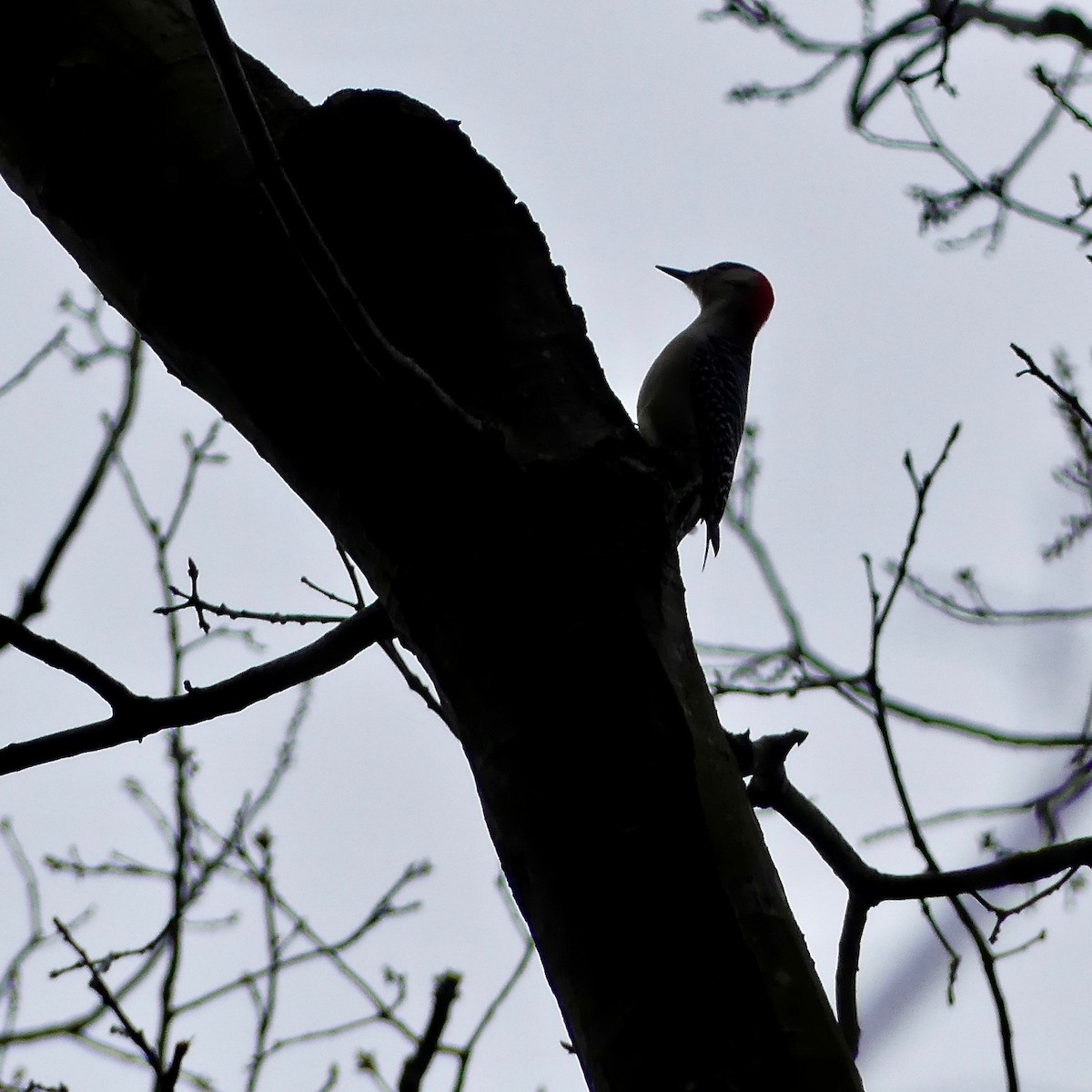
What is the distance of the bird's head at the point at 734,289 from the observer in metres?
7.46

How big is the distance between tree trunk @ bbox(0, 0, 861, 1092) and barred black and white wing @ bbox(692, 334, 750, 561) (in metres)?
3.51

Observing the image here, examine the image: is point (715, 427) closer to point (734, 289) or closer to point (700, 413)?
point (700, 413)

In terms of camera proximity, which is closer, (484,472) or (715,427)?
(484,472)

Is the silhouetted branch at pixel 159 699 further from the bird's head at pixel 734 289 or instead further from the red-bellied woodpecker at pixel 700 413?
the bird's head at pixel 734 289

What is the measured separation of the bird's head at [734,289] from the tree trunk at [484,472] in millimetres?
5158

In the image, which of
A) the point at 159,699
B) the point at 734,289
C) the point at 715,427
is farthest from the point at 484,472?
the point at 734,289

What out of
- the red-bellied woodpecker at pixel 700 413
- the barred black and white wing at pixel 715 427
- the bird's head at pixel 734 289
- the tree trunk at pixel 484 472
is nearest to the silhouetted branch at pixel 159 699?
the tree trunk at pixel 484 472

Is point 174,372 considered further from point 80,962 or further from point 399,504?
point 80,962

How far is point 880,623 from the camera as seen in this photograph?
10.9 ft

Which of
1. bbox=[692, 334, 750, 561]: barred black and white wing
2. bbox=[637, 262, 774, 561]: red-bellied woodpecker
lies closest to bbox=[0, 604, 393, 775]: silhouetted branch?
bbox=[637, 262, 774, 561]: red-bellied woodpecker

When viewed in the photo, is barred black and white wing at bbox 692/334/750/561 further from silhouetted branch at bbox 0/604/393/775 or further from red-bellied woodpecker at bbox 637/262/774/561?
silhouetted branch at bbox 0/604/393/775

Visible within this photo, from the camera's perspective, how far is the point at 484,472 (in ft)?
5.99

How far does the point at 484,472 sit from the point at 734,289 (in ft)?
19.8

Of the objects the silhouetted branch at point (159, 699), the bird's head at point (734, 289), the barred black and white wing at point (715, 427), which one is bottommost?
the silhouetted branch at point (159, 699)
